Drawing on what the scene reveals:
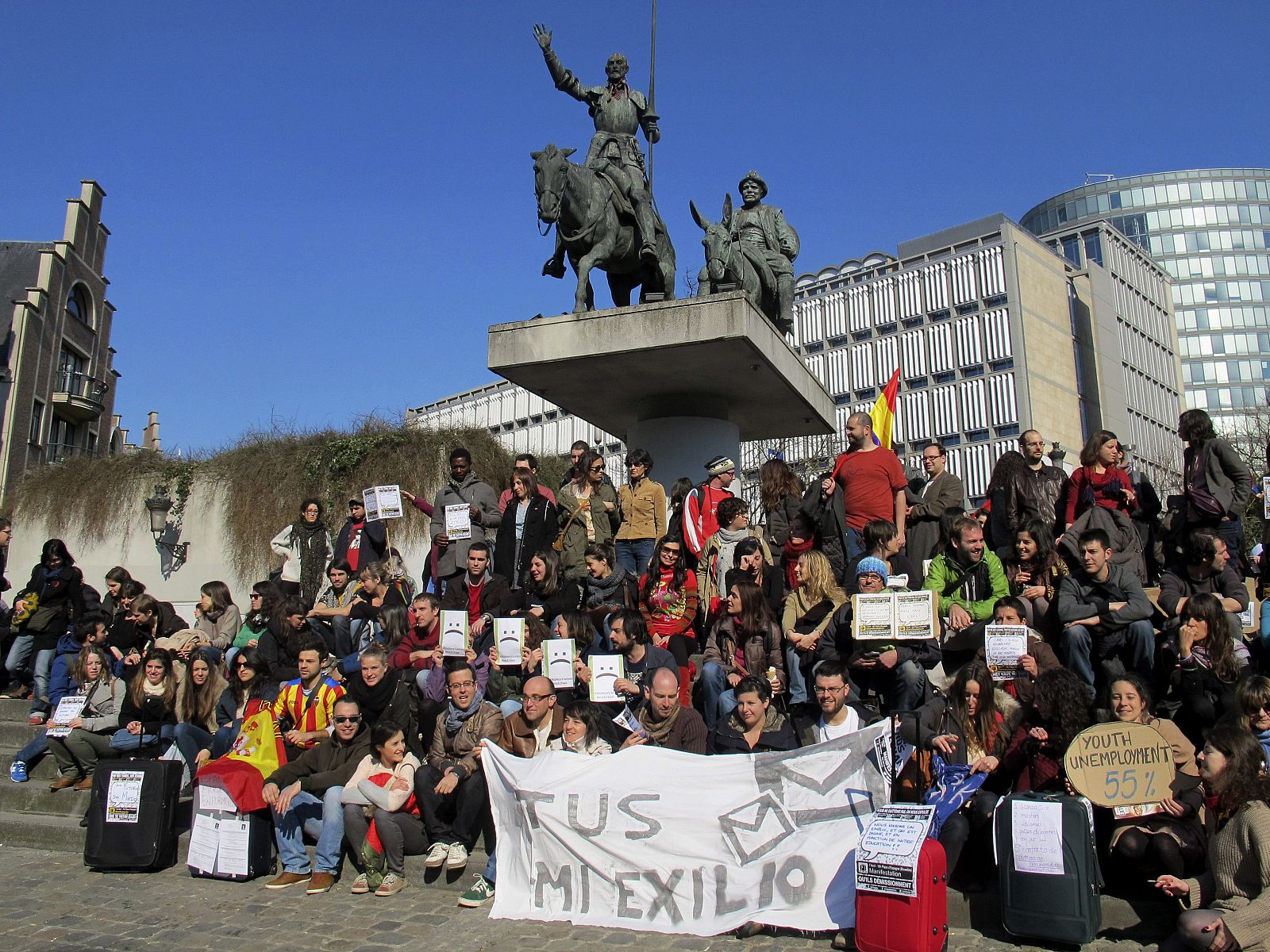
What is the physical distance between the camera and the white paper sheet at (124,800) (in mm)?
7664

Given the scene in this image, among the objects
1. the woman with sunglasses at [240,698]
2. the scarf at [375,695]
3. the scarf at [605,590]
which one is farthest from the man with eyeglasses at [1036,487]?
the woman with sunglasses at [240,698]

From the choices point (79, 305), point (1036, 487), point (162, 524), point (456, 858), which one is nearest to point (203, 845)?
point (456, 858)

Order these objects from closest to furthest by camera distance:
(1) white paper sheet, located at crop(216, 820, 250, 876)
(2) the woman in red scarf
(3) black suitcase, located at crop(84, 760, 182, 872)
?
1. (1) white paper sheet, located at crop(216, 820, 250, 876)
2. (3) black suitcase, located at crop(84, 760, 182, 872)
3. (2) the woman in red scarf

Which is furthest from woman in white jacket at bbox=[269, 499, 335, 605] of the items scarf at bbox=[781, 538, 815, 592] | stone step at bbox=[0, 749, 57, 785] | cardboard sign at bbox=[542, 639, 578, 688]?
scarf at bbox=[781, 538, 815, 592]

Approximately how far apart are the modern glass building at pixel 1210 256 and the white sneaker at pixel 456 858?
104 metres

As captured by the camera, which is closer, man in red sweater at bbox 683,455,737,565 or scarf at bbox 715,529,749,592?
scarf at bbox 715,529,749,592

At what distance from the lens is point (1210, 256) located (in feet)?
342

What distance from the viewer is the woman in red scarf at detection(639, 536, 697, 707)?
9094mm

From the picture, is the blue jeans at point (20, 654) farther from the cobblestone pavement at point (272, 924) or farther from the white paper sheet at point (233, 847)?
the white paper sheet at point (233, 847)

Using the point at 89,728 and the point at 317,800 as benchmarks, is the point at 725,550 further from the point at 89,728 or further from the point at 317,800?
the point at 89,728

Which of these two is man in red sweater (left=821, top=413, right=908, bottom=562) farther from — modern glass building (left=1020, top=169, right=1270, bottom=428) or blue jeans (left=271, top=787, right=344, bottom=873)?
modern glass building (left=1020, top=169, right=1270, bottom=428)

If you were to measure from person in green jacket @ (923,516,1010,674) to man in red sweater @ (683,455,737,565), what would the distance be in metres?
2.24

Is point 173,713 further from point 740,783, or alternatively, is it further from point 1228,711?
point 1228,711

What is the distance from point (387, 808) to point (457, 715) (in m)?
0.98
